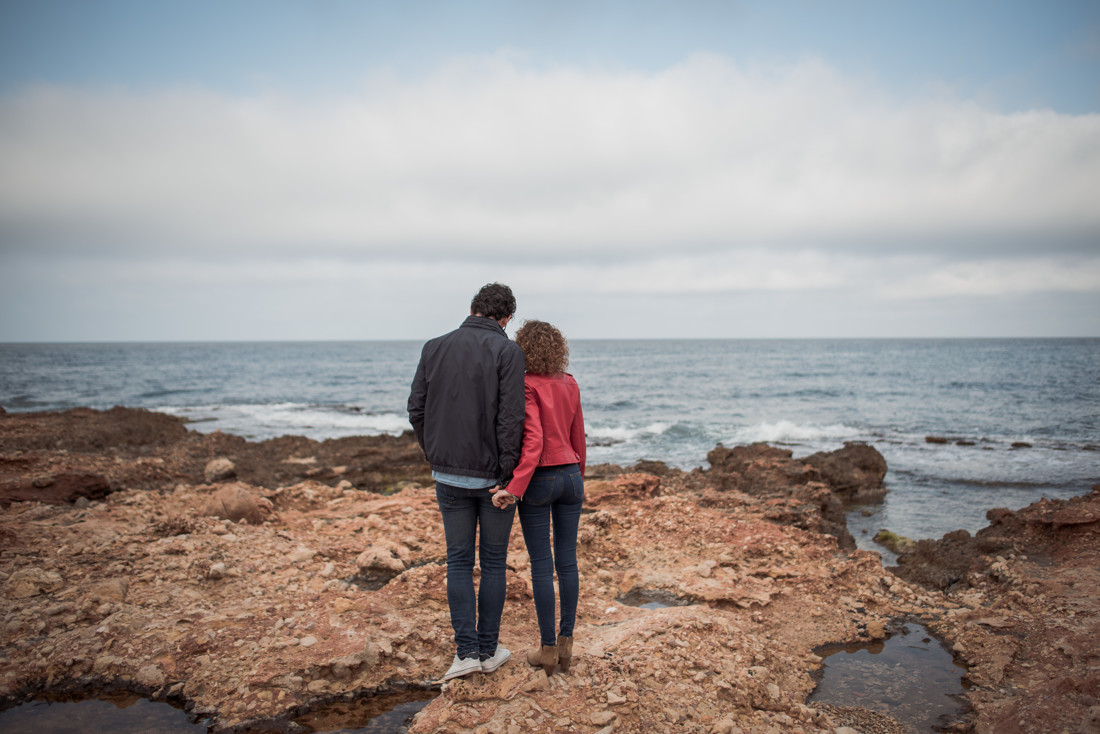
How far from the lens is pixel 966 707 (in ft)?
12.0

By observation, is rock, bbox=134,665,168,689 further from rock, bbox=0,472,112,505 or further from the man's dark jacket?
rock, bbox=0,472,112,505

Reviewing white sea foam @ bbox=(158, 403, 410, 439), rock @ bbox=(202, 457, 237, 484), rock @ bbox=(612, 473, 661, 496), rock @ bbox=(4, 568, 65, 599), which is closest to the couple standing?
rock @ bbox=(4, 568, 65, 599)

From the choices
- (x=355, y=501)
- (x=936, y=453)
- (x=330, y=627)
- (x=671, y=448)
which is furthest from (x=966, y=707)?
(x=936, y=453)

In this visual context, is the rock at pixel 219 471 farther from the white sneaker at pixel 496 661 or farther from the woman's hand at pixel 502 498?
the woman's hand at pixel 502 498

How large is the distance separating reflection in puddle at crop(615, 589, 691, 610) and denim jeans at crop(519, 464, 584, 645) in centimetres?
183

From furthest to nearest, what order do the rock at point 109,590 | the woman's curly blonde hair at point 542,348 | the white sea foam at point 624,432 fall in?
the white sea foam at point 624,432 < the rock at point 109,590 < the woman's curly blonde hair at point 542,348

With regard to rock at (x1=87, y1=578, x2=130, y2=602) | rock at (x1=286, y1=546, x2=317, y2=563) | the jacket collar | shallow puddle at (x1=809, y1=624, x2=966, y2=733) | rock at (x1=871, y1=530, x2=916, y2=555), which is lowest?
rock at (x1=871, y1=530, x2=916, y2=555)

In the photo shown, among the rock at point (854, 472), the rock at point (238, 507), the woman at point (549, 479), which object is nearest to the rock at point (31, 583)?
the rock at point (238, 507)

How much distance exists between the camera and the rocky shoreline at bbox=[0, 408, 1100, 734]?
3.35m

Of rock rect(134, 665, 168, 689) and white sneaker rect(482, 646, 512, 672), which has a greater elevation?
white sneaker rect(482, 646, 512, 672)

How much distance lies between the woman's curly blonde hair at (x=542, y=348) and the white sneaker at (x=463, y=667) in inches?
68.5

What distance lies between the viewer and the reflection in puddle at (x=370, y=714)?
Answer: 128 inches

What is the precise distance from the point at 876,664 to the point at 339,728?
12.4 ft

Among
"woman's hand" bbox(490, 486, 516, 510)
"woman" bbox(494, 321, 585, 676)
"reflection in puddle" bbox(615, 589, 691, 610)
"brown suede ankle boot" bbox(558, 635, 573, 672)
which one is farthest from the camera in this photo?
"reflection in puddle" bbox(615, 589, 691, 610)
